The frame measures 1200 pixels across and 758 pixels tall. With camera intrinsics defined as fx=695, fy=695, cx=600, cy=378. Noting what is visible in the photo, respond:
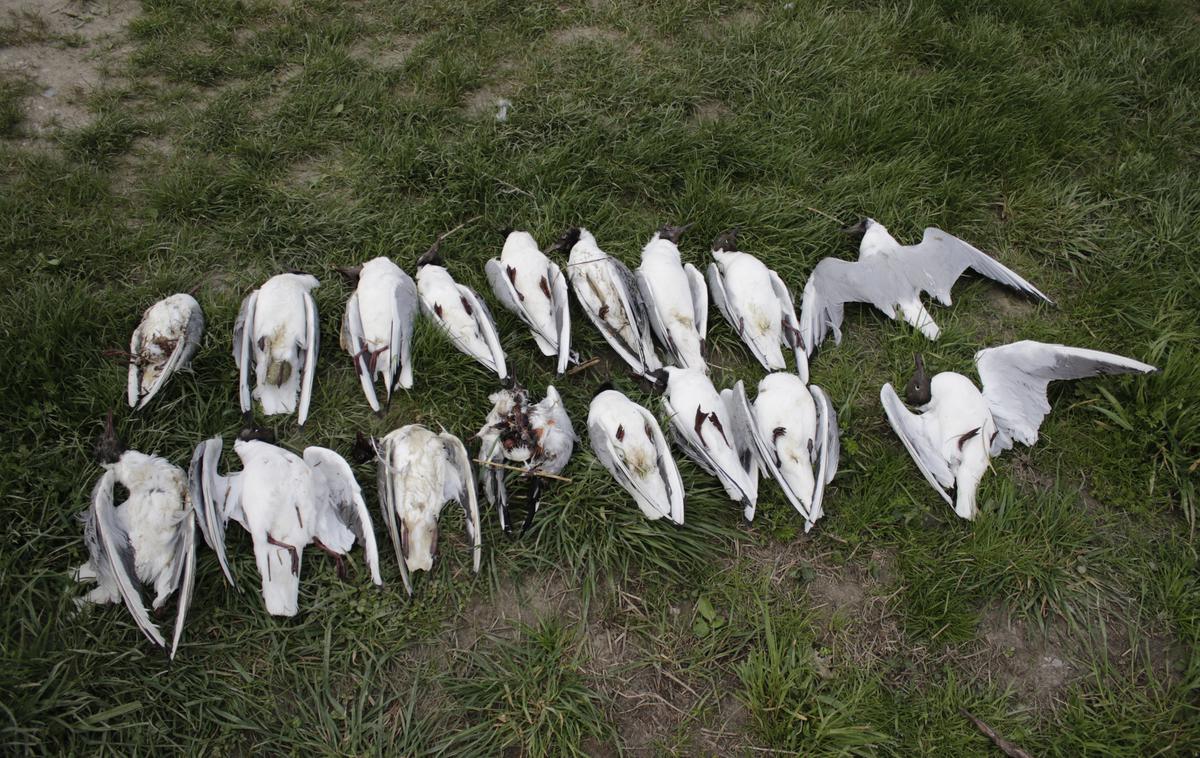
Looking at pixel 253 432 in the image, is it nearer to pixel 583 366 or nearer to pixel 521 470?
pixel 521 470

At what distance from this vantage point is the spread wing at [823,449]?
104 inches

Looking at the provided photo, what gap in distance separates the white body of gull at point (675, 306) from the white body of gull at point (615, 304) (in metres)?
0.06

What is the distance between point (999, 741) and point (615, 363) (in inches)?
79.2

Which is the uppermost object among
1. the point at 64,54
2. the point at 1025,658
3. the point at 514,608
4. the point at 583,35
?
the point at 64,54

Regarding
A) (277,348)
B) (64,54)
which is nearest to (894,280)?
(277,348)

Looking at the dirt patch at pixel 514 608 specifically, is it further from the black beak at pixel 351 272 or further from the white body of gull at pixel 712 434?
the black beak at pixel 351 272

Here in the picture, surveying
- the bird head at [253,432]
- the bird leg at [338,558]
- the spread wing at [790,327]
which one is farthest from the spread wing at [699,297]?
the bird head at [253,432]

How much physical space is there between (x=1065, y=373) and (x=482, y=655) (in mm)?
2688

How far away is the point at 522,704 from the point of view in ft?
7.53

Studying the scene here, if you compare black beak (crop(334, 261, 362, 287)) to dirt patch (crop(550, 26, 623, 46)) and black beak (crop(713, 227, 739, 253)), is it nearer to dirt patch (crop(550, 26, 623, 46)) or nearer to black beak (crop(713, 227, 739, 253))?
black beak (crop(713, 227, 739, 253))

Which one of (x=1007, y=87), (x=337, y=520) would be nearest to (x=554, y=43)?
(x=1007, y=87)

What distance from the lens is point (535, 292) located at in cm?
317

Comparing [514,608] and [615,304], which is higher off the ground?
[615,304]

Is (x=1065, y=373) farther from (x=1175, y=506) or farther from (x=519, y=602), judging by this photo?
(x=519, y=602)
